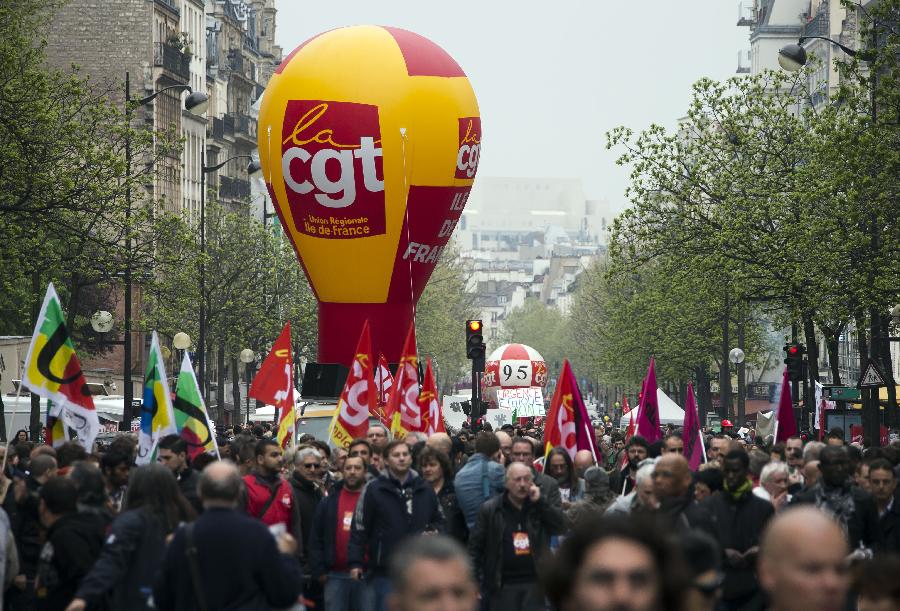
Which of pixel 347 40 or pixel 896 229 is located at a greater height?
pixel 347 40

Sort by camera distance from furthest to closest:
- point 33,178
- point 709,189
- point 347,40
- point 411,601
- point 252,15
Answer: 1. point 252,15
2. point 709,189
3. point 347,40
4. point 33,178
5. point 411,601

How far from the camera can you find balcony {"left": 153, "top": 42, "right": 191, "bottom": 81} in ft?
268

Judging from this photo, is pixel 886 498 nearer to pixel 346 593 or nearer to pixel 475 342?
pixel 346 593

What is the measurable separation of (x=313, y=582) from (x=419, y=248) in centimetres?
2188

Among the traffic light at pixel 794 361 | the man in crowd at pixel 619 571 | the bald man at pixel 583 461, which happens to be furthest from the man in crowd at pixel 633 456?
the traffic light at pixel 794 361

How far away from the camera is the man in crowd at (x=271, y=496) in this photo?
14711 millimetres

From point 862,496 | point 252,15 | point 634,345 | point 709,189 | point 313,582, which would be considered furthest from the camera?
point 252,15

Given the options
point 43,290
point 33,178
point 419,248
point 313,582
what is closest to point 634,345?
point 43,290

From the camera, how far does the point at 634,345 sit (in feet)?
240

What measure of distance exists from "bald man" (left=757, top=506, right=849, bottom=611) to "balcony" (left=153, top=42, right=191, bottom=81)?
252 feet

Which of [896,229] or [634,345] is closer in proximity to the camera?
[896,229]

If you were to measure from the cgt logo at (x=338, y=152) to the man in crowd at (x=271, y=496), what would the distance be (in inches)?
800

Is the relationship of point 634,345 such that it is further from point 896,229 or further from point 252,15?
point 252,15

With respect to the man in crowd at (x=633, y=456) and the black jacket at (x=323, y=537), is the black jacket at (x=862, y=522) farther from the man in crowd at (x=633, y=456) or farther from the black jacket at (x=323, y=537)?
the man in crowd at (x=633, y=456)
